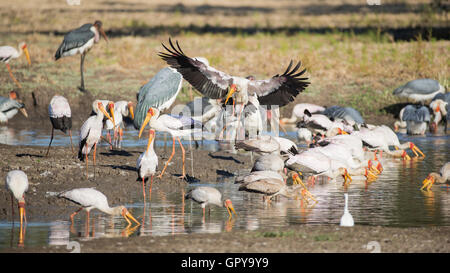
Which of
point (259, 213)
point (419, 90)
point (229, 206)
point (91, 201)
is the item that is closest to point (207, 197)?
point (229, 206)

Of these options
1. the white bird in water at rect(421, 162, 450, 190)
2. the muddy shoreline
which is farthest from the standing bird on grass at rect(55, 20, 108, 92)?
the white bird in water at rect(421, 162, 450, 190)

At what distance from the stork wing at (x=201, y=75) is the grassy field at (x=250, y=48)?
4.36m

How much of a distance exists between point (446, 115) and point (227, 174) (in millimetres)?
5625

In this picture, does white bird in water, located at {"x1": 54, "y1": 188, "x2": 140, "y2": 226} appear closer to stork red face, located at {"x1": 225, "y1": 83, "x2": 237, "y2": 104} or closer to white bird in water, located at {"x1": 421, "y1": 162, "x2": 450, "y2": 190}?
stork red face, located at {"x1": 225, "y1": 83, "x2": 237, "y2": 104}

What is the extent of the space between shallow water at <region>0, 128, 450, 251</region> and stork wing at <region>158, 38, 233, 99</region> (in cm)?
162

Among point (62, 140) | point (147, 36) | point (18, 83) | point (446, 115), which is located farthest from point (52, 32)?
point (446, 115)

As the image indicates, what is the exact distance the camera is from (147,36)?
2442 cm

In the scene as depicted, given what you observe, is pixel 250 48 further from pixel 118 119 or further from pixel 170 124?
pixel 170 124

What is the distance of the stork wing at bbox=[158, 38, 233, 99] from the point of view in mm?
10578

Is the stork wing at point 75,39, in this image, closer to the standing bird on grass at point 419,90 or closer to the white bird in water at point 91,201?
the standing bird on grass at point 419,90

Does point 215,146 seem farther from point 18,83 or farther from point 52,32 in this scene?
point 52,32

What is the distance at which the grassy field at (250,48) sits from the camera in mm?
16344

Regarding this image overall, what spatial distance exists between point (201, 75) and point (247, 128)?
4.57 ft
